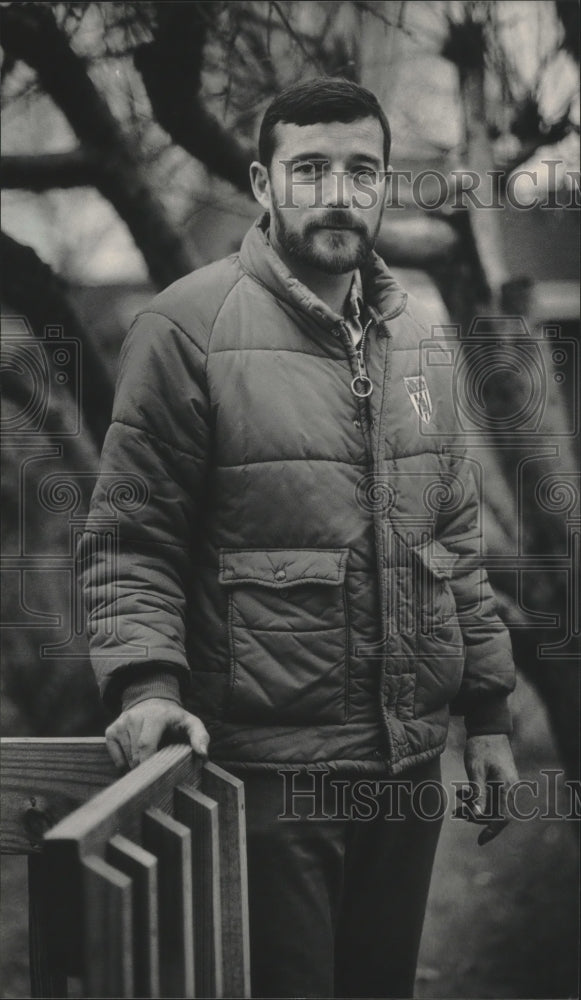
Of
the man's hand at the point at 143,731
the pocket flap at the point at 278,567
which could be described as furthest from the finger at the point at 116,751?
the pocket flap at the point at 278,567

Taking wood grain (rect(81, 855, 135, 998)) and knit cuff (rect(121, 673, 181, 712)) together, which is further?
knit cuff (rect(121, 673, 181, 712))

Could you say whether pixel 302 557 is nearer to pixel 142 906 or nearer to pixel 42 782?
pixel 42 782

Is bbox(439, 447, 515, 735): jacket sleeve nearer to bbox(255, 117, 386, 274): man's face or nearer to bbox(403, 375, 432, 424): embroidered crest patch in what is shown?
bbox(403, 375, 432, 424): embroidered crest patch

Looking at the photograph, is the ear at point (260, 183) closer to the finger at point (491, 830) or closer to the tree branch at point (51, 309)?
the tree branch at point (51, 309)

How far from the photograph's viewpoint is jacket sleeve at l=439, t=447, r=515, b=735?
2.11 m

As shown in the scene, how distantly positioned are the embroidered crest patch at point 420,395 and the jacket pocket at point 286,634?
34 cm

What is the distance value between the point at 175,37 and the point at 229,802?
1392 millimetres

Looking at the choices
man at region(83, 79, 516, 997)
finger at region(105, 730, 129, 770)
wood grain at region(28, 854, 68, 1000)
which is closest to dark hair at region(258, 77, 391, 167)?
man at region(83, 79, 516, 997)

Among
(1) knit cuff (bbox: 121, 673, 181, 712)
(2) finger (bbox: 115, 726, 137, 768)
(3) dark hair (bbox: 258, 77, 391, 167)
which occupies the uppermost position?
(3) dark hair (bbox: 258, 77, 391, 167)

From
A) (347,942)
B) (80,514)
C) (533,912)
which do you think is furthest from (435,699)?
(80,514)

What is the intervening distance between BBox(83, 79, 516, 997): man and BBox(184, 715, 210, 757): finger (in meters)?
0.10

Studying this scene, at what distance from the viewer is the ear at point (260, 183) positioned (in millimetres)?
2066

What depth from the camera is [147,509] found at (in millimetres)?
1828

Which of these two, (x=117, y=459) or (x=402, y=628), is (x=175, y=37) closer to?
(x=117, y=459)
